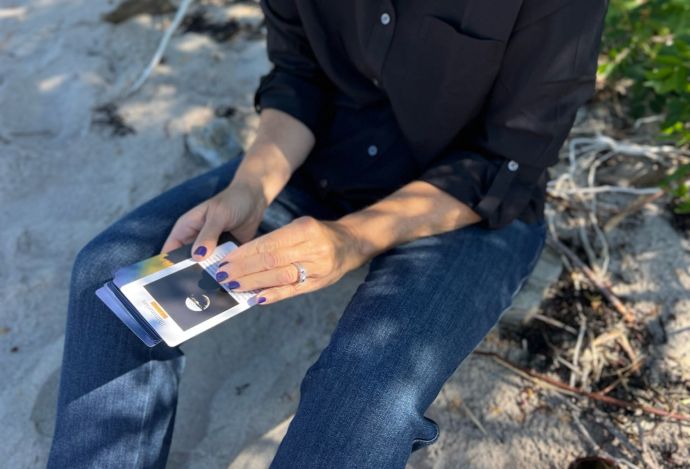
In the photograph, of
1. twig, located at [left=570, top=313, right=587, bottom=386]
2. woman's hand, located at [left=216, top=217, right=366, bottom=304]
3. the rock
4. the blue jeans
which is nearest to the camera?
the blue jeans

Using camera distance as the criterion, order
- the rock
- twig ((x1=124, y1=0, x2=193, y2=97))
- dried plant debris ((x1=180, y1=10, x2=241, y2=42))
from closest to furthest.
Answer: the rock < twig ((x1=124, y1=0, x2=193, y2=97)) < dried plant debris ((x1=180, y1=10, x2=241, y2=42))

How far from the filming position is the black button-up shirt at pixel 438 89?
1.30m

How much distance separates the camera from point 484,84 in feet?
4.64

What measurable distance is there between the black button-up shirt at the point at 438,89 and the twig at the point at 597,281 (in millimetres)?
564

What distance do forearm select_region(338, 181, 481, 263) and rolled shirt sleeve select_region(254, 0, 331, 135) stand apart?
395 millimetres

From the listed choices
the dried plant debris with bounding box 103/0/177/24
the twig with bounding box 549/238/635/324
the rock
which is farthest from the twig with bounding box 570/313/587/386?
the dried plant debris with bounding box 103/0/177/24

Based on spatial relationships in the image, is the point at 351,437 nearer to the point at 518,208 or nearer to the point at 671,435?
the point at 518,208

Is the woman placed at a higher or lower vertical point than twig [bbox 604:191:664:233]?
higher

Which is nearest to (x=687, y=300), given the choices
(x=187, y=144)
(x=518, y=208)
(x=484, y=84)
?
(x=518, y=208)

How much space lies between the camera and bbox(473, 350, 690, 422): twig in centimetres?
172

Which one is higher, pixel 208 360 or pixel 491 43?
pixel 491 43

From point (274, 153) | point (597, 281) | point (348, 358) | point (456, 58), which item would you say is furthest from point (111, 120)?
point (597, 281)

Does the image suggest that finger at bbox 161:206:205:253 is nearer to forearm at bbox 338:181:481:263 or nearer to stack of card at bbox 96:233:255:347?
stack of card at bbox 96:233:255:347

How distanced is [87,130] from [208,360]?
1.27 m
